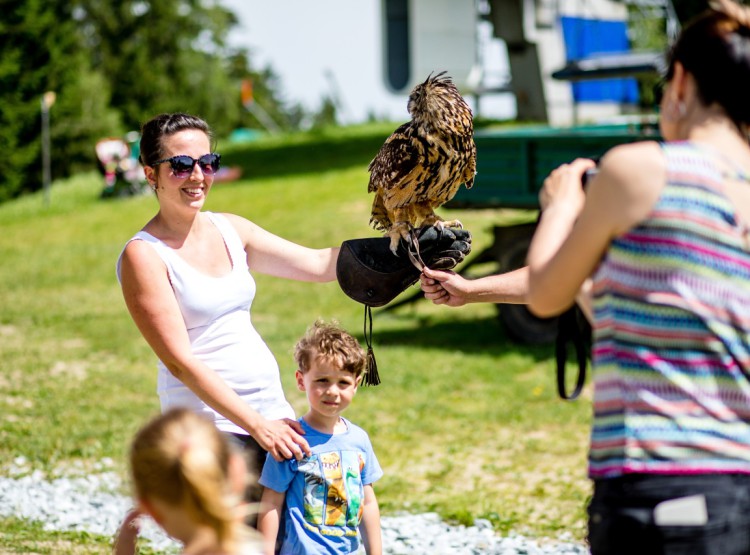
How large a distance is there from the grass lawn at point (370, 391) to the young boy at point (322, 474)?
6.83 ft

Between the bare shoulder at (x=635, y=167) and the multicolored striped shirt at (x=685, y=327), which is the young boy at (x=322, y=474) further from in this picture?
the bare shoulder at (x=635, y=167)

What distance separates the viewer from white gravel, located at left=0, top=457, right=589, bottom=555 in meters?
5.22

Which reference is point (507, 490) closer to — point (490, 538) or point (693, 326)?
point (490, 538)

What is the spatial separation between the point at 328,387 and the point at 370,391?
5.68 meters

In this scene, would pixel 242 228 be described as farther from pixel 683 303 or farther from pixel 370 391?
pixel 370 391

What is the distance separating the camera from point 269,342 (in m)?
11.2

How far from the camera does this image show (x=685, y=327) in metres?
2.10

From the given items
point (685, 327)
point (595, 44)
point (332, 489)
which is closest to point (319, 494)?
point (332, 489)

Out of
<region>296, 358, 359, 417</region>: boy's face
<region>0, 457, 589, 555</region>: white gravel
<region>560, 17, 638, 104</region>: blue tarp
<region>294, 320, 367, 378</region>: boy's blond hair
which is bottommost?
<region>0, 457, 589, 555</region>: white gravel

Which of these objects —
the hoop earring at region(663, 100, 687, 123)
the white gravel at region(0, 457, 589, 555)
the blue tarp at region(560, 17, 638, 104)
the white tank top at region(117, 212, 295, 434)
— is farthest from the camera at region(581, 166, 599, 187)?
the blue tarp at region(560, 17, 638, 104)

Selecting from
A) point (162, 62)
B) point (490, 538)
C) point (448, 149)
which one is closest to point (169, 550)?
point (490, 538)

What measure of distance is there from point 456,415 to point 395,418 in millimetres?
500

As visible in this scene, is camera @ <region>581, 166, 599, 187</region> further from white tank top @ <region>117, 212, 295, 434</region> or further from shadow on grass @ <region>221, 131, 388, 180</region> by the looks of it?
shadow on grass @ <region>221, 131, 388, 180</region>

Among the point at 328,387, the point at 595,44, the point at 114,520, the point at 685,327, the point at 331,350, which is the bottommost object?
the point at 114,520
